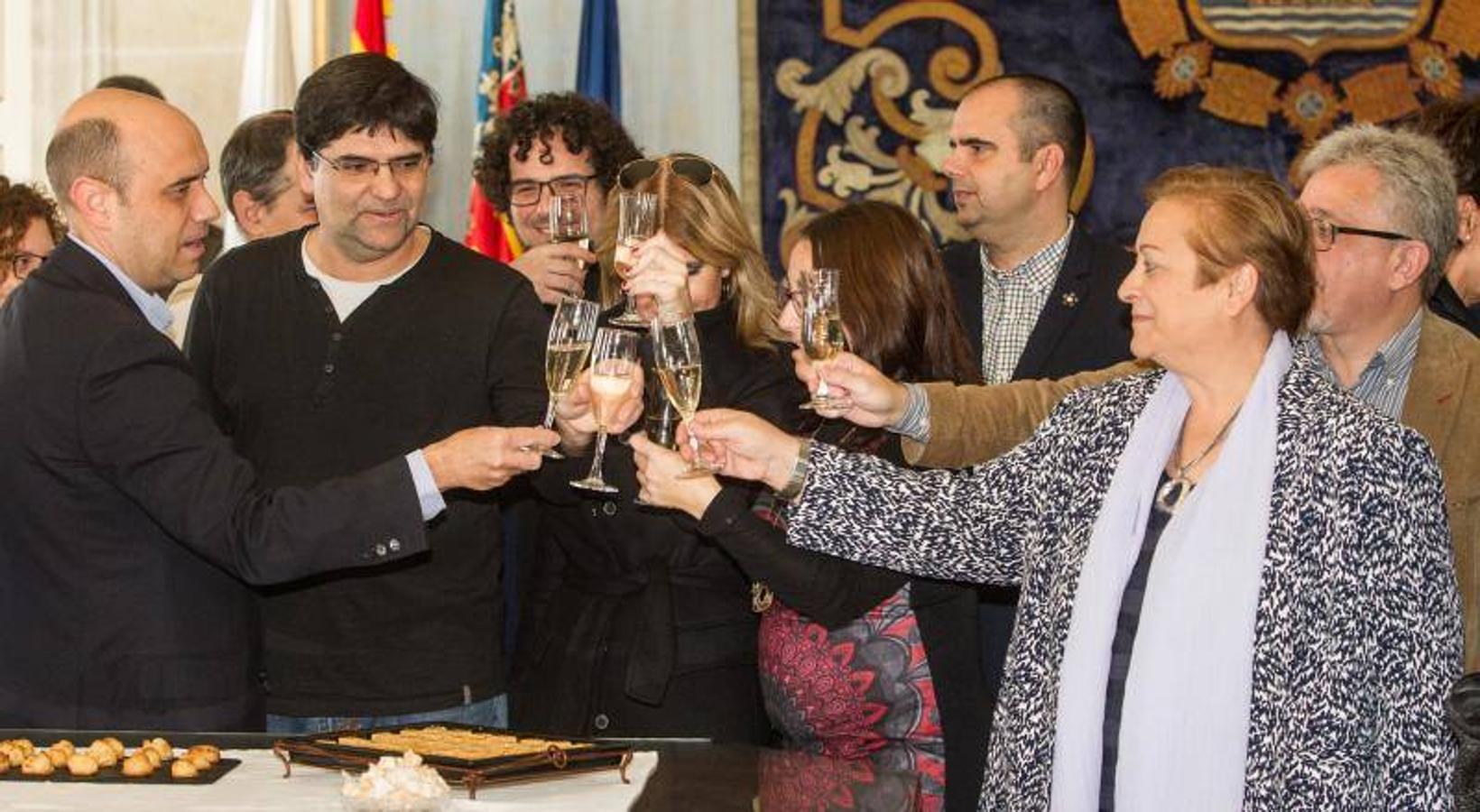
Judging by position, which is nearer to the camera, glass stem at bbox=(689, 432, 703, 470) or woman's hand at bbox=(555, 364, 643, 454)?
woman's hand at bbox=(555, 364, 643, 454)

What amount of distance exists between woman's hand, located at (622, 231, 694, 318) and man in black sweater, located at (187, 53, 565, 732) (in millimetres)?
345

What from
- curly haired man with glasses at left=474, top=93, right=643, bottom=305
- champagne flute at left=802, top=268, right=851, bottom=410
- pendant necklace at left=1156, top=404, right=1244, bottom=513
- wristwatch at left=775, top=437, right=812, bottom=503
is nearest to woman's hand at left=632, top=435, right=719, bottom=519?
wristwatch at left=775, top=437, right=812, bottom=503

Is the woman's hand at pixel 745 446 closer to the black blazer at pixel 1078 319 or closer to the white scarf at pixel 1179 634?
the white scarf at pixel 1179 634

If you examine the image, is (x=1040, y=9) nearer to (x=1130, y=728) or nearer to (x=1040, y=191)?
(x=1040, y=191)

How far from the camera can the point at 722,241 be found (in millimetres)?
3973

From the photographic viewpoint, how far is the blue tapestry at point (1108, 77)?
6934 mm

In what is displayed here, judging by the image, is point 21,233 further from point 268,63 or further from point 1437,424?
point 1437,424

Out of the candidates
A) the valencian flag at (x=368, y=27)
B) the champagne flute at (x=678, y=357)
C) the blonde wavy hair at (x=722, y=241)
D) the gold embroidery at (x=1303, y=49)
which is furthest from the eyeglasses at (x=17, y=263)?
the gold embroidery at (x=1303, y=49)

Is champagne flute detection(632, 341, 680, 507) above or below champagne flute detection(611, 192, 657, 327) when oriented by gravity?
below

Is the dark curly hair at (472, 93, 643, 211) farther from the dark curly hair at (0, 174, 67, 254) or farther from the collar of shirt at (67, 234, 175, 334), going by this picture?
the collar of shirt at (67, 234, 175, 334)

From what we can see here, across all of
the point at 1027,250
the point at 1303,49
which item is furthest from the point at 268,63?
the point at 1303,49

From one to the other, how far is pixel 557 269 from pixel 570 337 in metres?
1.31

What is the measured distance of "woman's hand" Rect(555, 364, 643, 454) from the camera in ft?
11.1

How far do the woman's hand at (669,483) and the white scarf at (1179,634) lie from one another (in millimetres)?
686
